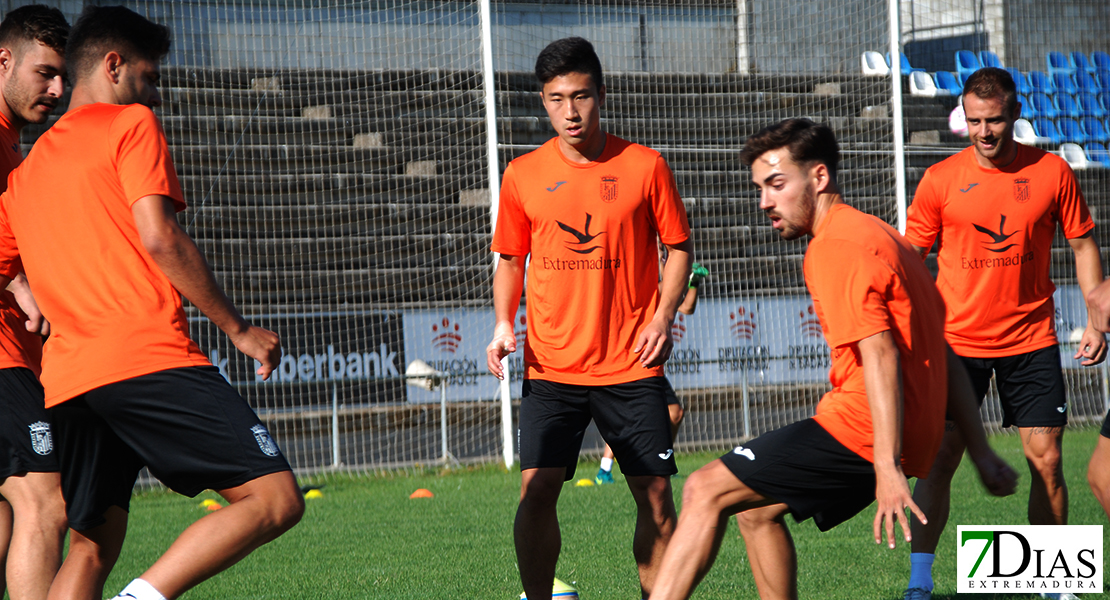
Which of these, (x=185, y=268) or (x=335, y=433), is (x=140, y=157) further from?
(x=335, y=433)

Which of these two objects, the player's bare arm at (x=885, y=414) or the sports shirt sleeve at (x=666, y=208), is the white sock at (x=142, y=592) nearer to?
the player's bare arm at (x=885, y=414)

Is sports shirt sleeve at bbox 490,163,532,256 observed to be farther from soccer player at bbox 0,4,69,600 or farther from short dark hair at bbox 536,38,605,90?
soccer player at bbox 0,4,69,600

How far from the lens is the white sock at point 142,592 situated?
2604mm

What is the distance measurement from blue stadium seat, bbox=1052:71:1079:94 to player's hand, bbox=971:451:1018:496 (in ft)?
54.2

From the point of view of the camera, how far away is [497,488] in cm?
840

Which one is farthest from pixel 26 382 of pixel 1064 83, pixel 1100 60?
pixel 1100 60

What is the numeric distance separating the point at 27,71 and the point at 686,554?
106 inches

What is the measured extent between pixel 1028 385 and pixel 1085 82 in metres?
15.5

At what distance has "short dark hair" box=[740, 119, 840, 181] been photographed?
3113 mm

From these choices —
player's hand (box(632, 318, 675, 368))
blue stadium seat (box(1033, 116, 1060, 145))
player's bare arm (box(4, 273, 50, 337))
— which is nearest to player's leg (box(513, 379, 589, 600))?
player's hand (box(632, 318, 675, 368))

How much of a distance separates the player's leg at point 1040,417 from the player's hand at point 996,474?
1.67m

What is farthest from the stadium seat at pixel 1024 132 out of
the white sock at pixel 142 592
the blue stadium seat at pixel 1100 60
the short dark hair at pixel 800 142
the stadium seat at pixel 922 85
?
the white sock at pixel 142 592

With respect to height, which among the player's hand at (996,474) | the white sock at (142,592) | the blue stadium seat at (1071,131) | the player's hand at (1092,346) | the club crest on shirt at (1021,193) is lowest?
the white sock at (142,592)

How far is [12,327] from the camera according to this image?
3.57m
